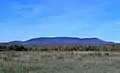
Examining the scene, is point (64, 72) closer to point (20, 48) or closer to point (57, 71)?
point (57, 71)

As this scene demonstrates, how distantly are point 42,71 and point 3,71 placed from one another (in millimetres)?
2332

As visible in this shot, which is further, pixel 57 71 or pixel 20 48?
pixel 20 48

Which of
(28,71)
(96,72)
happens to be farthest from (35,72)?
(96,72)

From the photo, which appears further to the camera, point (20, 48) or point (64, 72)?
point (20, 48)

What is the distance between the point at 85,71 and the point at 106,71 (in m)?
1.40

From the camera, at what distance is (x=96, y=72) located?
19.8 meters

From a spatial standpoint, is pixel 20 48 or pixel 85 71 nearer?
pixel 85 71

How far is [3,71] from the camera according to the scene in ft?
65.1

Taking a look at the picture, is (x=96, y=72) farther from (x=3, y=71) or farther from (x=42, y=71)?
(x=3, y=71)

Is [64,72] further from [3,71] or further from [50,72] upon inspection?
[3,71]

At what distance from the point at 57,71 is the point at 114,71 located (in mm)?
3484

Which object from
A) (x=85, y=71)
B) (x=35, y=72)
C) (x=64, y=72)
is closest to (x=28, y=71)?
(x=35, y=72)

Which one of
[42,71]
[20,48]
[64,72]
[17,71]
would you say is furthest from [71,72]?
[20,48]

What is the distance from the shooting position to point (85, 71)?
65.5 ft
